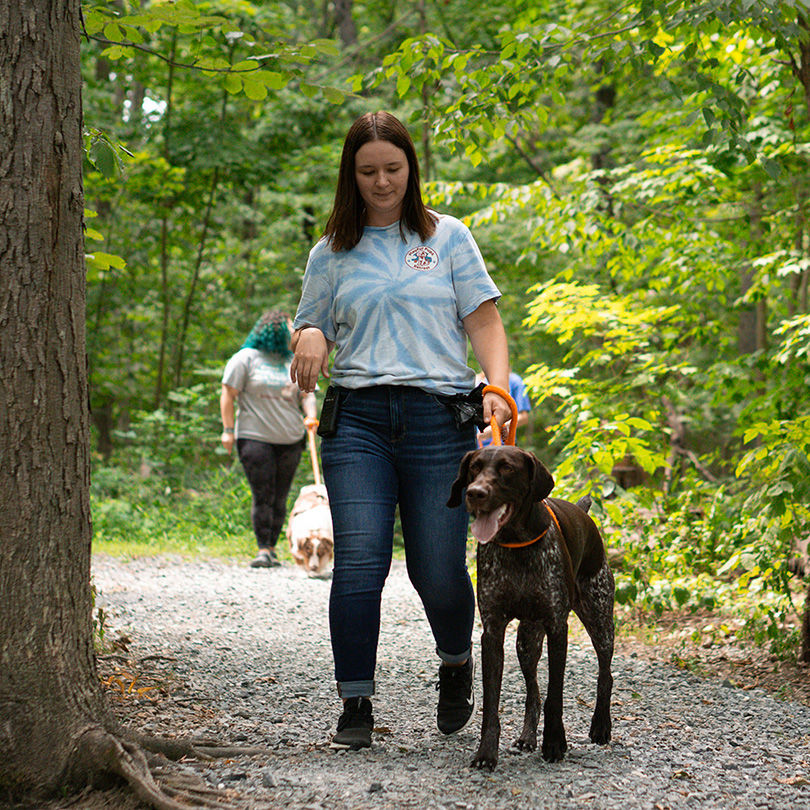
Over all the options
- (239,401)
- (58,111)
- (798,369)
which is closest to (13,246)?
(58,111)

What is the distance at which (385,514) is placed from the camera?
3320 mm

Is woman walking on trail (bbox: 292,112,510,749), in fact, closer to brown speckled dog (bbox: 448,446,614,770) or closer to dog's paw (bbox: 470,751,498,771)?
brown speckled dog (bbox: 448,446,614,770)

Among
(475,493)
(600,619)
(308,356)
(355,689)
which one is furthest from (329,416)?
(600,619)

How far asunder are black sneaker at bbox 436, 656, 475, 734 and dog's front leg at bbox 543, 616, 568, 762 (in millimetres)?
457

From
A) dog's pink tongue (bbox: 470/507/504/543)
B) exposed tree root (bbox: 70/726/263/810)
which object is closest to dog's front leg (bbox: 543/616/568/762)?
dog's pink tongue (bbox: 470/507/504/543)

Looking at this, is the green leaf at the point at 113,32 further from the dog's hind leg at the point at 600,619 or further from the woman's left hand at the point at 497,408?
the dog's hind leg at the point at 600,619

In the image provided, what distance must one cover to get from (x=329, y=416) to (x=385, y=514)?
0.43 m

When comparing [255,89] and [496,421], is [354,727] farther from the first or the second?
[255,89]

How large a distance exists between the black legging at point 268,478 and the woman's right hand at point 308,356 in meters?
5.13

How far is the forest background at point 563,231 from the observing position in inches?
181

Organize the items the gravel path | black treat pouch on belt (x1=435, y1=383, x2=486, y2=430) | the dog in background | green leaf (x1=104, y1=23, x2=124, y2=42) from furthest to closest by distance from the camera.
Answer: the dog in background
green leaf (x1=104, y1=23, x2=124, y2=42)
black treat pouch on belt (x1=435, y1=383, x2=486, y2=430)
the gravel path

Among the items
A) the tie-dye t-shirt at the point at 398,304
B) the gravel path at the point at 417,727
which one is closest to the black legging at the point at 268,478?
the gravel path at the point at 417,727

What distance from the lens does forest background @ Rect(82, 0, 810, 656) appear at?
15.1ft

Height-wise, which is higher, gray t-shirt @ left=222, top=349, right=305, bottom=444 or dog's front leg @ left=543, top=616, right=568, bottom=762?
gray t-shirt @ left=222, top=349, right=305, bottom=444
